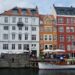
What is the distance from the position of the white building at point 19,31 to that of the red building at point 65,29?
6036 millimetres

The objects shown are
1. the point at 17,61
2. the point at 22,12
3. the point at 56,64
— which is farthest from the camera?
the point at 22,12

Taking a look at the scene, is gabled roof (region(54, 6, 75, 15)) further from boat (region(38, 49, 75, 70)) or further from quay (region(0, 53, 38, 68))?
boat (region(38, 49, 75, 70))

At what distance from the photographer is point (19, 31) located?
314 ft

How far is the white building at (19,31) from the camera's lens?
95.0 m

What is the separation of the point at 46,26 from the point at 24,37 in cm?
711

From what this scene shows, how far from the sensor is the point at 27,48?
95.6 m

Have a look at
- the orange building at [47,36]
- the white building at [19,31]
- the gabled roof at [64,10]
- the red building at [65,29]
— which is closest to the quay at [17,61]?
the white building at [19,31]

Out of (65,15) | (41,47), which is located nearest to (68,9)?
(65,15)

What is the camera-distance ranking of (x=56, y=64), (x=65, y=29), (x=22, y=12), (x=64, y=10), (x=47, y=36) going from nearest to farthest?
(x=56, y=64), (x=22, y=12), (x=47, y=36), (x=65, y=29), (x=64, y=10)

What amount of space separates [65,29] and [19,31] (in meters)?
Result: 12.9

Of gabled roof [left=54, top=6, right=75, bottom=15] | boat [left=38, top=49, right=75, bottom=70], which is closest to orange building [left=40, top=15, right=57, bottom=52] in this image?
gabled roof [left=54, top=6, right=75, bottom=15]

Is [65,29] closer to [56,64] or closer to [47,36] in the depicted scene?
[47,36]

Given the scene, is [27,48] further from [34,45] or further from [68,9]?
[68,9]

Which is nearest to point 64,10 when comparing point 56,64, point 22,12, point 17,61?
point 22,12
